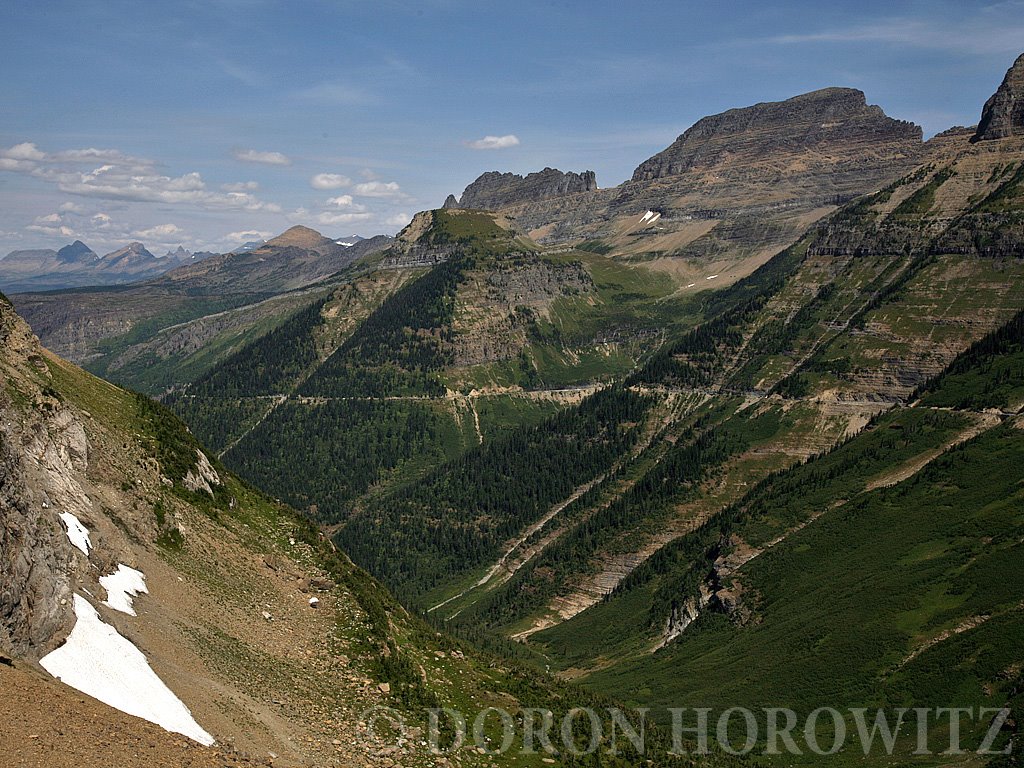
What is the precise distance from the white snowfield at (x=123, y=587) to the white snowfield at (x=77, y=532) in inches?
99.4

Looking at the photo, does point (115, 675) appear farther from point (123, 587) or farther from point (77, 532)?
point (77, 532)

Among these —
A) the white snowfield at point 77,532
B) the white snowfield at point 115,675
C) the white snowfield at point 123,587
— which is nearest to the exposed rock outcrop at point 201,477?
the white snowfield at point 123,587

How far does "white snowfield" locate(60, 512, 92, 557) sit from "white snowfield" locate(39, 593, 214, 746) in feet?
21.0

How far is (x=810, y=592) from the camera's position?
515 feet

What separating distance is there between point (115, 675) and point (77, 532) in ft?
48.9

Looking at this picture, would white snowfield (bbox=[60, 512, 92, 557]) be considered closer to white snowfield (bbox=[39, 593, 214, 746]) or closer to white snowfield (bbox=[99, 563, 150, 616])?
white snowfield (bbox=[99, 563, 150, 616])

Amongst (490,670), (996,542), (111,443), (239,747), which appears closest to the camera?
(239,747)

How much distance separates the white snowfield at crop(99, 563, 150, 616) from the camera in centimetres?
5509

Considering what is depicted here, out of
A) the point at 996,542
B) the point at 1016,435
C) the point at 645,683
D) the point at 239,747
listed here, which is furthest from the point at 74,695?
the point at 1016,435

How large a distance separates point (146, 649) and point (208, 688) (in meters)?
4.61

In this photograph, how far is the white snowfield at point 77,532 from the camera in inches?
2232

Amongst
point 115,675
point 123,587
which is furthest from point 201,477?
point 115,675

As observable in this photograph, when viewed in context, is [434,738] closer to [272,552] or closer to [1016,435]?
[272,552]

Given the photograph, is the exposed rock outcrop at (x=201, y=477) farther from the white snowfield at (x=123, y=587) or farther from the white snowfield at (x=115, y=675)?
the white snowfield at (x=115, y=675)
